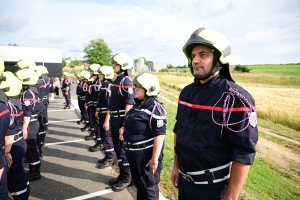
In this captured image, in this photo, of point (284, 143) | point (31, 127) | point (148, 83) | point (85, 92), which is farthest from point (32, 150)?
point (284, 143)

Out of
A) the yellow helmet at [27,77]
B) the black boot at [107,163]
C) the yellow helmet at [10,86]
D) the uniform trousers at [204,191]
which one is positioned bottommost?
the black boot at [107,163]

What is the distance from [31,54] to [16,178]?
36839 mm

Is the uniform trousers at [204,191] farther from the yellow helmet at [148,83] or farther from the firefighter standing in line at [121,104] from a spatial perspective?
the firefighter standing in line at [121,104]

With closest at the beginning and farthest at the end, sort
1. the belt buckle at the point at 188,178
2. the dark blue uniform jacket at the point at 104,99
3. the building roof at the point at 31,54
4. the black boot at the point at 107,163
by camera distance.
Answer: the belt buckle at the point at 188,178 < the black boot at the point at 107,163 < the dark blue uniform jacket at the point at 104,99 < the building roof at the point at 31,54

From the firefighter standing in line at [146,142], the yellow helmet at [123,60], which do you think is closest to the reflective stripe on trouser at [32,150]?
the yellow helmet at [123,60]

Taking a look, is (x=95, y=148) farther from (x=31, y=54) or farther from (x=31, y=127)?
(x=31, y=54)

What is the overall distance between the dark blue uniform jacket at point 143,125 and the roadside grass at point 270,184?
3106 mm

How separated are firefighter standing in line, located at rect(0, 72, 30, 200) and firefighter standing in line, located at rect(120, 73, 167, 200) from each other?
6.34 ft

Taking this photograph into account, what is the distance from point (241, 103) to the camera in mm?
1727

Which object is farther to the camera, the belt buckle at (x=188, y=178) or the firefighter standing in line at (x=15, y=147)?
the firefighter standing in line at (x=15, y=147)

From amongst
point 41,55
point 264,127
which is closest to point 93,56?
point 41,55

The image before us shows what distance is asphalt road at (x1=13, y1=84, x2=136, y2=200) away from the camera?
164 inches

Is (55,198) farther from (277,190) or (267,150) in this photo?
(267,150)

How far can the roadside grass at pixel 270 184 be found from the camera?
4.89m
